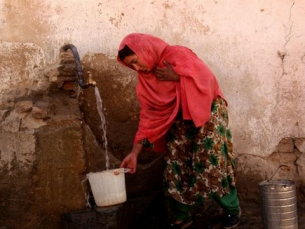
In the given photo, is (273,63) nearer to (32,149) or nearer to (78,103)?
(78,103)

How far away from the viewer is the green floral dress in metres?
3.74

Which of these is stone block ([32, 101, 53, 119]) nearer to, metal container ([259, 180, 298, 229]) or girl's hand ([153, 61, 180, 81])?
girl's hand ([153, 61, 180, 81])

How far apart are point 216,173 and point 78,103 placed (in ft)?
3.84

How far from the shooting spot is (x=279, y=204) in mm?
3682

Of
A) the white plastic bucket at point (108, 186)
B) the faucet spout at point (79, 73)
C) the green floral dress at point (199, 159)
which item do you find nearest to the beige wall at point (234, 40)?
the faucet spout at point (79, 73)

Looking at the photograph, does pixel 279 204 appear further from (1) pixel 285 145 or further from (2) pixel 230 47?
(2) pixel 230 47

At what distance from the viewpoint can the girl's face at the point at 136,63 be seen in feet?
12.0

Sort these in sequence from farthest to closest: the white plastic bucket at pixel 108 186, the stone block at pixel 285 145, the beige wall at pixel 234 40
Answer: the stone block at pixel 285 145 < the beige wall at pixel 234 40 < the white plastic bucket at pixel 108 186

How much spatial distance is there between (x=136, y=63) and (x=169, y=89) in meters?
0.28

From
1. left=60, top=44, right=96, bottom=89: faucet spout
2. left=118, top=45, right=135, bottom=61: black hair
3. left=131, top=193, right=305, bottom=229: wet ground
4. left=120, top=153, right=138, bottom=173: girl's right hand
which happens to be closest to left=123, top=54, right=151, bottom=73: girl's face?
left=118, top=45, right=135, bottom=61: black hair

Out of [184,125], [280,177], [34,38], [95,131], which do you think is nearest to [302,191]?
[280,177]

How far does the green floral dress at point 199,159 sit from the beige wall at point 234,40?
67 cm

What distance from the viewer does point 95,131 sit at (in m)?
4.41

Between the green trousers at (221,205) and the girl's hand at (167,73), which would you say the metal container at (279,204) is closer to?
the green trousers at (221,205)
